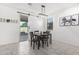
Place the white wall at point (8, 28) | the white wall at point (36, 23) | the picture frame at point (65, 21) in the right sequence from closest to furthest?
the white wall at point (8, 28) < the picture frame at point (65, 21) < the white wall at point (36, 23)

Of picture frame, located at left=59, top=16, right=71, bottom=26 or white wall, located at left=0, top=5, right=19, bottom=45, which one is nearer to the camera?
white wall, located at left=0, top=5, right=19, bottom=45

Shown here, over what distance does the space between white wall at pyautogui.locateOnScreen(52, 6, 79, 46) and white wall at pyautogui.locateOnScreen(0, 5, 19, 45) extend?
273cm

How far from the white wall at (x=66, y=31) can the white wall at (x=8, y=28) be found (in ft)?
8.97

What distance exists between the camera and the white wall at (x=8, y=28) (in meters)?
4.63

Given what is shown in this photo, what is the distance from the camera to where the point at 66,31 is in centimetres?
530

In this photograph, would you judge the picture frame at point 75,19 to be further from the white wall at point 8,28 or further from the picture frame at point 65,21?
the white wall at point 8,28

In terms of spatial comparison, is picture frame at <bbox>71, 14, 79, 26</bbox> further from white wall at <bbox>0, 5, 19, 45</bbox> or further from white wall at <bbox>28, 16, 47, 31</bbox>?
white wall at <bbox>0, 5, 19, 45</bbox>

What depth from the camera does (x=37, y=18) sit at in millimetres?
6777

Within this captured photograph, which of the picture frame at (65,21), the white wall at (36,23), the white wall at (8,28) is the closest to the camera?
the white wall at (8,28)

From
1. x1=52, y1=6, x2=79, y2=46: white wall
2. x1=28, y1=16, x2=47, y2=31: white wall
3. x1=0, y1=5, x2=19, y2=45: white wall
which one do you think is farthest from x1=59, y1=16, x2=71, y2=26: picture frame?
x1=0, y1=5, x2=19, y2=45: white wall

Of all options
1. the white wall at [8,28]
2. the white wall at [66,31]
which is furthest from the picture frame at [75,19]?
the white wall at [8,28]

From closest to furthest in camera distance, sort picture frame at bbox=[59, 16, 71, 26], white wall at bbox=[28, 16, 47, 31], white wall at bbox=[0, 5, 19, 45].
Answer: white wall at bbox=[0, 5, 19, 45]
picture frame at bbox=[59, 16, 71, 26]
white wall at bbox=[28, 16, 47, 31]

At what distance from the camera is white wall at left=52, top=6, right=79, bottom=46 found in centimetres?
471

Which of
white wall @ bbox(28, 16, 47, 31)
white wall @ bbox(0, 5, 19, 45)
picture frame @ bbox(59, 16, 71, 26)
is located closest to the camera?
white wall @ bbox(0, 5, 19, 45)
